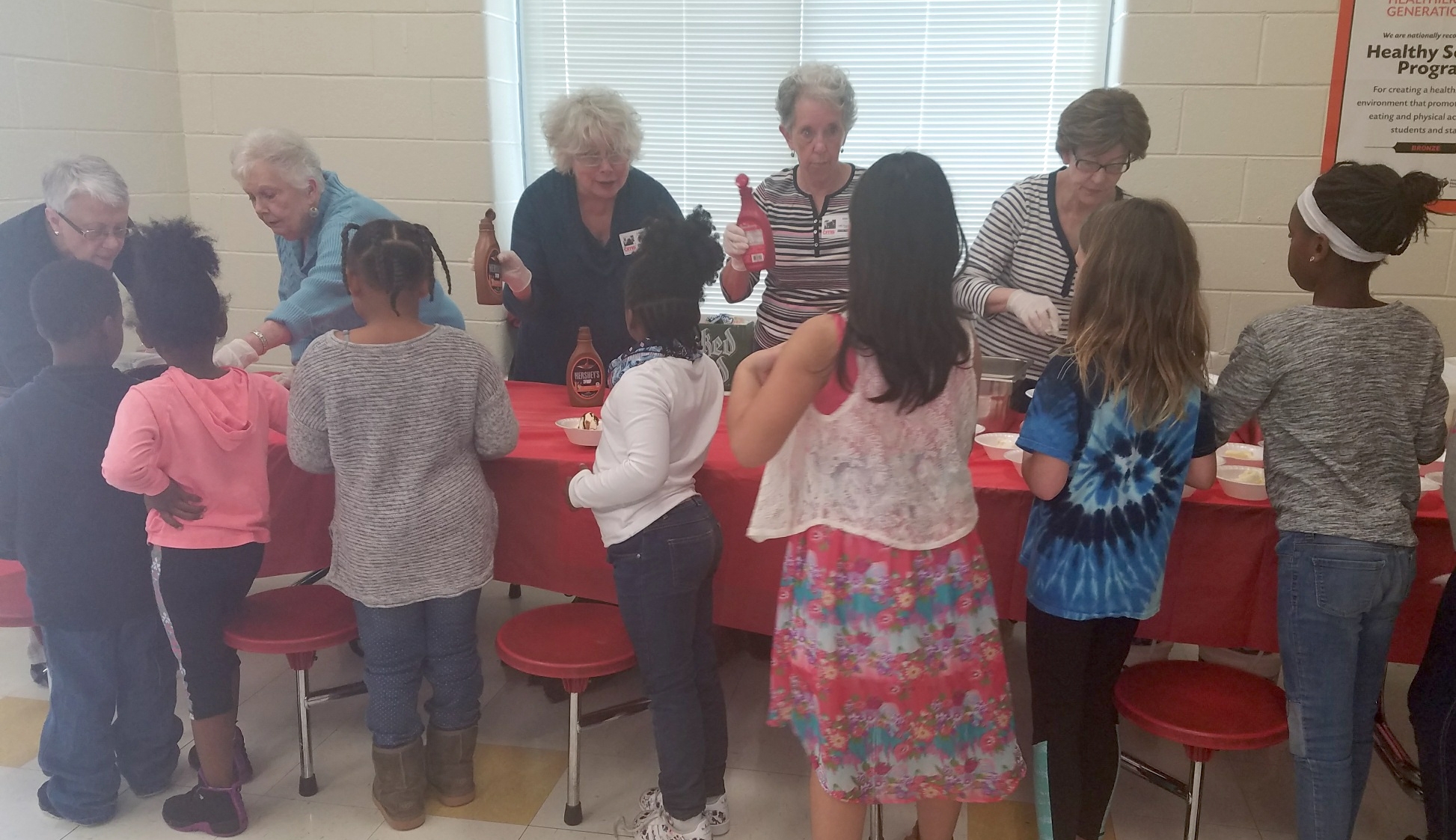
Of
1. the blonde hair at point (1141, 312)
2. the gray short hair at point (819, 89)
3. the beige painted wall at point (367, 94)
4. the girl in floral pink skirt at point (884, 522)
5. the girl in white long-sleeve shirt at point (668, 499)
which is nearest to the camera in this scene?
the girl in floral pink skirt at point (884, 522)

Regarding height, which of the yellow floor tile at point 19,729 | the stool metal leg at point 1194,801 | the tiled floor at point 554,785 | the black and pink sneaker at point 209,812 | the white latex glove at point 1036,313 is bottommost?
the yellow floor tile at point 19,729

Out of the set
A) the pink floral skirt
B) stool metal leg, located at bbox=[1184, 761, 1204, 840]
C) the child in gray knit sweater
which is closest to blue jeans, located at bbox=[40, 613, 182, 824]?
the child in gray knit sweater

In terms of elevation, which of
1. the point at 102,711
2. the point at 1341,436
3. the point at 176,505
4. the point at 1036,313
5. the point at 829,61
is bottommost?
the point at 102,711

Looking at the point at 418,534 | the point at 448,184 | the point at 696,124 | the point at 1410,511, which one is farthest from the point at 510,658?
the point at 696,124

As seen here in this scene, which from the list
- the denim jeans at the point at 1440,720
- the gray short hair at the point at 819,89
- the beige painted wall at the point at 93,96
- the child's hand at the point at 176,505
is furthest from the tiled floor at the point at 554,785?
the beige painted wall at the point at 93,96

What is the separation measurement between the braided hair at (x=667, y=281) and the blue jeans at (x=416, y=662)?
0.67 m

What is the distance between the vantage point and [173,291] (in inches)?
70.2

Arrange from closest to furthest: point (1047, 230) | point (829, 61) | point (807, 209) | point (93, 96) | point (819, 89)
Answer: point (1047, 230), point (819, 89), point (807, 209), point (93, 96), point (829, 61)

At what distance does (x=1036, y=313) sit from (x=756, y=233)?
631 millimetres

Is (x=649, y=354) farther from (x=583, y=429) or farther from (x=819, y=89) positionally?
(x=819, y=89)

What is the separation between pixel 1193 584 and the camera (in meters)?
1.79

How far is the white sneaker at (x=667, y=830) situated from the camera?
6.08ft

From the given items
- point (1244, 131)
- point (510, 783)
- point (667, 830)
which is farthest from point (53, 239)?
point (1244, 131)

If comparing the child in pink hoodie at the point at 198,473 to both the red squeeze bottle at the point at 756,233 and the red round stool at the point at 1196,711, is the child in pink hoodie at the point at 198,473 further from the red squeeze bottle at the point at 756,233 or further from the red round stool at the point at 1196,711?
the red round stool at the point at 1196,711
